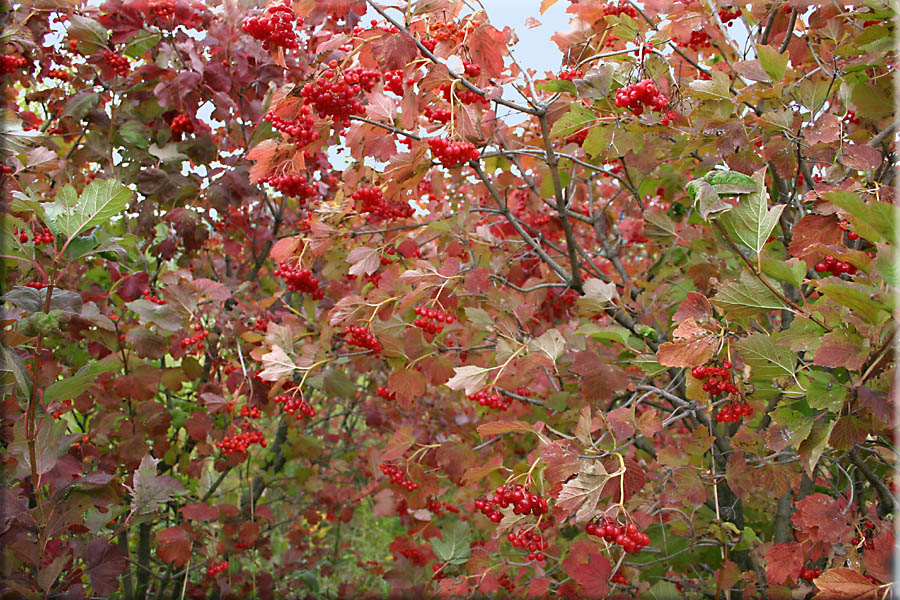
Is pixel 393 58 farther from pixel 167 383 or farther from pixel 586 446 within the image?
pixel 167 383

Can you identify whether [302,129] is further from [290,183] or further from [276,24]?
[276,24]

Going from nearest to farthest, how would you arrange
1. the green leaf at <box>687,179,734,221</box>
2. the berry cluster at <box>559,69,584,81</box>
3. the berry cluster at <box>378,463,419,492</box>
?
the green leaf at <box>687,179,734,221</box>, the berry cluster at <box>559,69,584,81</box>, the berry cluster at <box>378,463,419,492</box>

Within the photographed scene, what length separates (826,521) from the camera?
4.99ft

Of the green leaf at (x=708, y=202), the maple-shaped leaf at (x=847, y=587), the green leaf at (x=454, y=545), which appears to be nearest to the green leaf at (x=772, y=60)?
the green leaf at (x=708, y=202)

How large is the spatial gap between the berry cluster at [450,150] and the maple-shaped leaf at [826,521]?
1327 mm

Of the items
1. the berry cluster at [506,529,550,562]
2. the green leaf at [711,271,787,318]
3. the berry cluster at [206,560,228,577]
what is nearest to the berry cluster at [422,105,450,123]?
the green leaf at [711,271,787,318]

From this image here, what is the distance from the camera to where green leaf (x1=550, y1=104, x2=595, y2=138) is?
6.21ft

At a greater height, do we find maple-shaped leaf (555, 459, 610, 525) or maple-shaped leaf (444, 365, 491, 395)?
maple-shaped leaf (444, 365, 491, 395)

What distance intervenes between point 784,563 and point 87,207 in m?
2.14

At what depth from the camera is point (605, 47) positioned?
2.92 meters

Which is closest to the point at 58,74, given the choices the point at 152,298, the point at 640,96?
the point at 152,298

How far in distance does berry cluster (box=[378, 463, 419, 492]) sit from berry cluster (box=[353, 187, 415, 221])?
102 centimetres

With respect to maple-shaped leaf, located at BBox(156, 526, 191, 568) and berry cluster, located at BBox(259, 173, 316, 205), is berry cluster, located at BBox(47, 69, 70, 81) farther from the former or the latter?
maple-shaped leaf, located at BBox(156, 526, 191, 568)

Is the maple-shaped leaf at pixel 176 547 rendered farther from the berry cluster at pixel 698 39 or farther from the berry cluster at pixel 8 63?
the berry cluster at pixel 698 39
